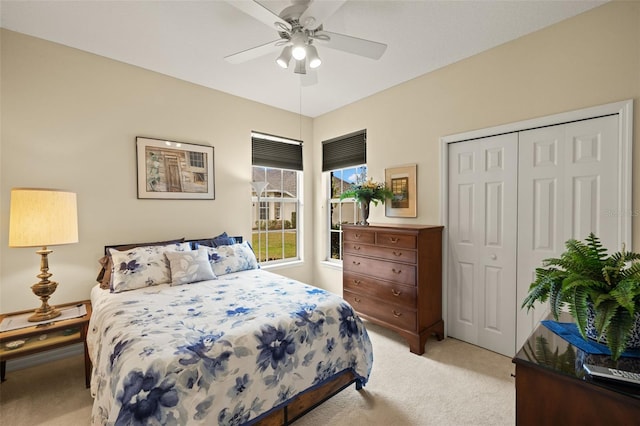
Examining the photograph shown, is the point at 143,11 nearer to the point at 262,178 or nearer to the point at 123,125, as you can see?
the point at 123,125

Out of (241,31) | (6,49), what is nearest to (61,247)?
(6,49)

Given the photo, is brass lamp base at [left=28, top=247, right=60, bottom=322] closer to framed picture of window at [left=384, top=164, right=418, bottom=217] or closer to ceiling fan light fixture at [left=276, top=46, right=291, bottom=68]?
ceiling fan light fixture at [left=276, top=46, right=291, bottom=68]

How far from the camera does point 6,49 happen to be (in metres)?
2.24

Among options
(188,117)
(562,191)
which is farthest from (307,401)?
(188,117)

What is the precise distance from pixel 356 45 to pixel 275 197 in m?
2.55

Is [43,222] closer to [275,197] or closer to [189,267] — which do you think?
[189,267]

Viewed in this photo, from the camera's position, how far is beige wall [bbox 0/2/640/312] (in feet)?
6.89

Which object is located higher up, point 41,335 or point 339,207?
point 339,207

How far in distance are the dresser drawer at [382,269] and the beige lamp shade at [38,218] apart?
2575mm

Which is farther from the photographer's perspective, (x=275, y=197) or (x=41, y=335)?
(x=275, y=197)

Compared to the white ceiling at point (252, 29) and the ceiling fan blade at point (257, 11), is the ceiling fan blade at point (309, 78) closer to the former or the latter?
the white ceiling at point (252, 29)

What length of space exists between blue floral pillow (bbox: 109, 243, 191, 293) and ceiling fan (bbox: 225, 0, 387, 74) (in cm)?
184

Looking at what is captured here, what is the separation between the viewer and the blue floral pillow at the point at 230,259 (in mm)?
2794

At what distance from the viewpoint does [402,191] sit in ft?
10.6
